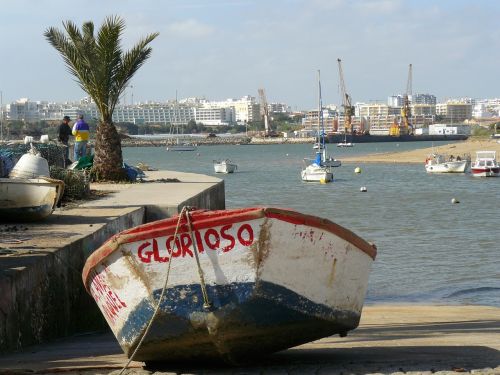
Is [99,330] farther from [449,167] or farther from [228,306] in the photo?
[449,167]

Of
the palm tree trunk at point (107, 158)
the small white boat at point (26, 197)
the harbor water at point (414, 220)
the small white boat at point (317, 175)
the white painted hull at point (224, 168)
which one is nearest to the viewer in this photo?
the small white boat at point (26, 197)

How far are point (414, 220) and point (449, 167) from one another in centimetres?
3907

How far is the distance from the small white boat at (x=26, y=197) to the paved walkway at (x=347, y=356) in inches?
113

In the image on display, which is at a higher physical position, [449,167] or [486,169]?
[486,169]

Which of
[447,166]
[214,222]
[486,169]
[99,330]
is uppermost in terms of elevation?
[214,222]

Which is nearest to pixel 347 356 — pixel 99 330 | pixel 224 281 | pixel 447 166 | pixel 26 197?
pixel 224 281

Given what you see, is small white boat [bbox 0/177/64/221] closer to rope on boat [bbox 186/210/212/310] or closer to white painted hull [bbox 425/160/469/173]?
rope on boat [bbox 186/210/212/310]

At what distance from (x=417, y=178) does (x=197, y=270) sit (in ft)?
211

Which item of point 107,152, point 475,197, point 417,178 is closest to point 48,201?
point 107,152

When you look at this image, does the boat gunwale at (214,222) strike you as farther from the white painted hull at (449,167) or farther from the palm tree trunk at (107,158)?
the white painted hull at (449,167)

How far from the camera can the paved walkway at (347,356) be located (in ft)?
28.3

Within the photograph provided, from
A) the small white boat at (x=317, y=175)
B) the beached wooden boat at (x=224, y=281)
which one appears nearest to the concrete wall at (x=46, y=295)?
the beached wooden boat at (x=224, y=281)

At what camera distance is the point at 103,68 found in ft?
80.1

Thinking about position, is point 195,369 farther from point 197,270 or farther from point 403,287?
point 403,287
